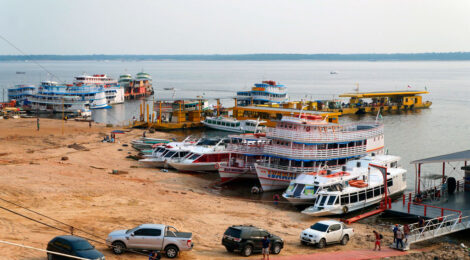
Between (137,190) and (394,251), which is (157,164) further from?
(394,251)

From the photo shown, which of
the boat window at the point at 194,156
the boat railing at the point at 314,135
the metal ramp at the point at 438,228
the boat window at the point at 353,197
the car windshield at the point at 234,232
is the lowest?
the metal ramp at the point at 438,228

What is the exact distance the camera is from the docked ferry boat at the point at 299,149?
122ft

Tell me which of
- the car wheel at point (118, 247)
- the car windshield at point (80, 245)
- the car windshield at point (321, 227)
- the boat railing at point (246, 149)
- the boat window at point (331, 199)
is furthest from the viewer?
the boat railing at point (246, 149)

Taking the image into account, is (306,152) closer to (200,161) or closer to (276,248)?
(200,161)

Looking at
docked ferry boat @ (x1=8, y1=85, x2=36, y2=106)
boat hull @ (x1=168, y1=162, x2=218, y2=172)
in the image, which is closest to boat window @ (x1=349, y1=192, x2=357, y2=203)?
boat hull @ (x1=168, y1=162, x2=218, y2=172)

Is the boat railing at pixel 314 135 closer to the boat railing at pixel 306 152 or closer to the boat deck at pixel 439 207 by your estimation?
the boat railing at pixel 306 152

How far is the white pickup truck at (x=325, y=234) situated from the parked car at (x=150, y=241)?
5.90m

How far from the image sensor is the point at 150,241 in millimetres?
20406

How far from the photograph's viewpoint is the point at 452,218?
27891mm

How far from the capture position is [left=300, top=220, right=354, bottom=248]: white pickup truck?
2353 cm

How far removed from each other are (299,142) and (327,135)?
2.25 metres

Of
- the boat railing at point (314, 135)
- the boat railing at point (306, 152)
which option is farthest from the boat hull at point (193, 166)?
the boat railing at point (314, 135)

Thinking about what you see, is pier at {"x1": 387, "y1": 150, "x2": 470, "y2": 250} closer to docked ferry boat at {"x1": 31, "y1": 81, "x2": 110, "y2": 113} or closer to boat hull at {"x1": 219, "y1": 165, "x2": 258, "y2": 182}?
boat hull at {"x1": 219, "y1": 165, "x2": 258, "y2": 182}

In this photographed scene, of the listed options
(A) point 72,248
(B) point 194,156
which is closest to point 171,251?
(A) point 72,248
